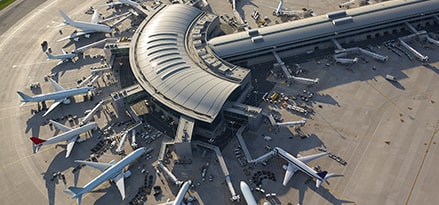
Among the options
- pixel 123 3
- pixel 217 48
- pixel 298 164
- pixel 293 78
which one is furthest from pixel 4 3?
pixel 298 164

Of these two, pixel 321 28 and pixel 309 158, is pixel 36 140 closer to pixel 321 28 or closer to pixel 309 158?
pixel 309 158

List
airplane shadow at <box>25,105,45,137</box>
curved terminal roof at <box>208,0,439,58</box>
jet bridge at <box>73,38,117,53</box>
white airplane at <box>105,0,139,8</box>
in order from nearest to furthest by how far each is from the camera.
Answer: airplane shadow at <box>25,105,45,137</box> → curved terminal roof at <box>208,0,439,58</box> → jet bridge at <box>73,38,117,53</box> → white airplane at <box>105,0,139,8</box>

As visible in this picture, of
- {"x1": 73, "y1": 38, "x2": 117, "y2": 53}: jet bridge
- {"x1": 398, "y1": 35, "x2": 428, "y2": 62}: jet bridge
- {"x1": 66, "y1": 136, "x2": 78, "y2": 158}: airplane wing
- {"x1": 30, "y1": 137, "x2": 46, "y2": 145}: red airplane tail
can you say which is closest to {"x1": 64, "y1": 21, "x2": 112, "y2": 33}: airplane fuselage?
{"x1": 73, "y1": 38, "x2": 117, "y2": 53}: jet bridge

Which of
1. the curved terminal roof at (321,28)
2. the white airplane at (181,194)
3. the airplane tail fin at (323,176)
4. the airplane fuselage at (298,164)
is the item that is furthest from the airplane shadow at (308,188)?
the curved terminal roof at (321,28)

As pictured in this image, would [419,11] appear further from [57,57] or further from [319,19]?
[57,57]

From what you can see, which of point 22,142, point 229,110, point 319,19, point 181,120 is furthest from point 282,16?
point 22,142

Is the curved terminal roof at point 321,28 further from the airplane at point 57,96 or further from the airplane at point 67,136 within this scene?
the airplane at point 67,136

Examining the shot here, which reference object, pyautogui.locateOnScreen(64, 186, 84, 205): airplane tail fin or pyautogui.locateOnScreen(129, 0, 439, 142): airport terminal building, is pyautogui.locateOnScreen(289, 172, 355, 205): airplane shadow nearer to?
pyautogui.locateOnScreen(129, 0, 439, 142): airport terminal building
